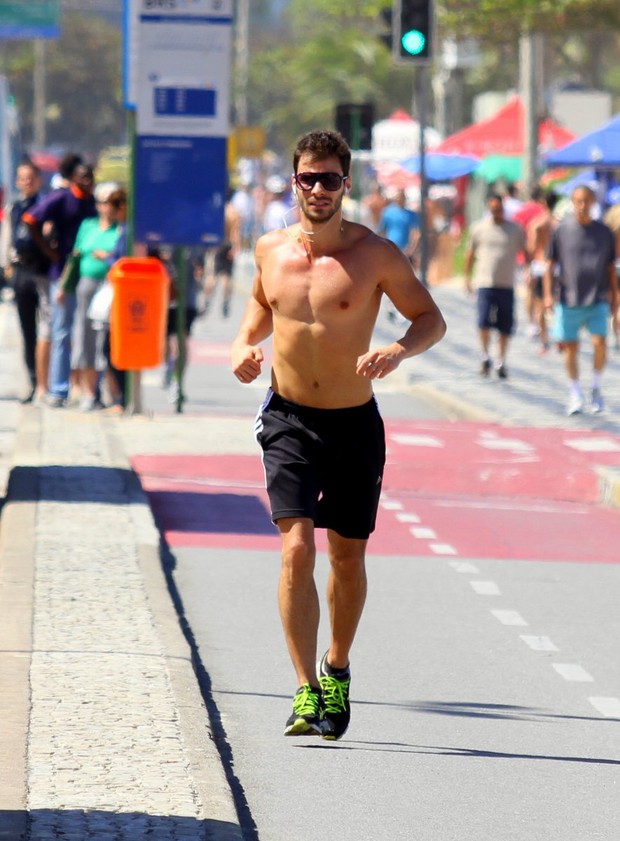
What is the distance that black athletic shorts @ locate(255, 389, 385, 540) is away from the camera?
7.13 meters

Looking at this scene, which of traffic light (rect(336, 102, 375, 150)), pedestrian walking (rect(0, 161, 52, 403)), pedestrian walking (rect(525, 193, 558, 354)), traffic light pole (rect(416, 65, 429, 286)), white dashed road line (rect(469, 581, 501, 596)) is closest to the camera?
white dashed road line (rect(469, 581, 501, 596))

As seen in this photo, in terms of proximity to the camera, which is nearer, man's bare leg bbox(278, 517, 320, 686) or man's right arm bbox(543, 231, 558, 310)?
man's bare leg bbox(278, 517, 320, 686)

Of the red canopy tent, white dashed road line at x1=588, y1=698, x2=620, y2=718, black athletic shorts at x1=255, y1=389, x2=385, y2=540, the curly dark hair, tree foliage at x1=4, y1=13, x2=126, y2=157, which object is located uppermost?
tree foliage at x1=4, y1=13, x2=126, y2=157

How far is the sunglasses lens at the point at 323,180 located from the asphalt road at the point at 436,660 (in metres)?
1.78

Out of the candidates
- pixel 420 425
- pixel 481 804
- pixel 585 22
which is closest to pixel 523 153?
pixel 585 22

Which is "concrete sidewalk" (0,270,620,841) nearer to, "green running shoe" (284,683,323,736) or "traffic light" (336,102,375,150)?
"green running shoe" (284,683,323,736)

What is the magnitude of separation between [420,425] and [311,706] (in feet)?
35.9

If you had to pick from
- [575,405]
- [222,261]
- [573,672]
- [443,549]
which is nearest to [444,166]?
[222,261]

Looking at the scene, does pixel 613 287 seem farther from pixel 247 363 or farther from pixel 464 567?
pixel 247 363

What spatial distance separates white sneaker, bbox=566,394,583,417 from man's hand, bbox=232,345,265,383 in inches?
465

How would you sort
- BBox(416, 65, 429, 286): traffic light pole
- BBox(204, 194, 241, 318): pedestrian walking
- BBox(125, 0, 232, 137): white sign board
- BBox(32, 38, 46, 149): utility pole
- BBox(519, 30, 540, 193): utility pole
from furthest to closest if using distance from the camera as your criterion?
BBox(32, 38, 46, 149): utility pole
BBox(519, 30, 540, 193): utility pole
BBox(204, 194, 241, 318): pedestrian walking
BBox(416, 65, 429, 286): traffic light pole
BBox(125, 0, 232, 137): white sign board

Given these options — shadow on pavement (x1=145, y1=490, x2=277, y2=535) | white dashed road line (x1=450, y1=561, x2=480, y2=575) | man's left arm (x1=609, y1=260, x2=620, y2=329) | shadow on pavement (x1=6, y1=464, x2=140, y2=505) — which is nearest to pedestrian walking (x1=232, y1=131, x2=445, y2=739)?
white dashed road line (x1=450, y1=561, x2=480, y2=575)

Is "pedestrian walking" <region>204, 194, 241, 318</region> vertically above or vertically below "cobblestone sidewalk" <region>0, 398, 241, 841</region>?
above

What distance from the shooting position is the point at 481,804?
6391 mm
